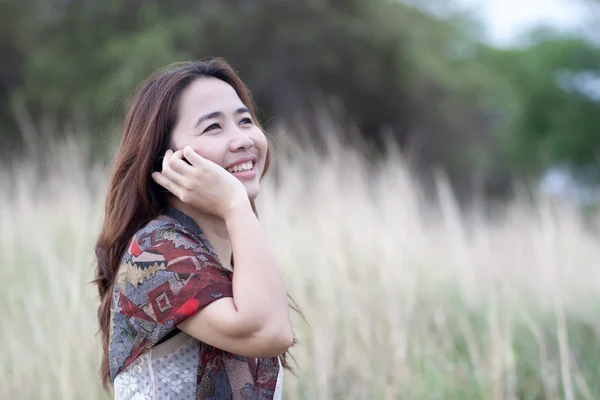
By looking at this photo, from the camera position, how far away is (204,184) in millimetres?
1608

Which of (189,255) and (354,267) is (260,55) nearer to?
(354,267)

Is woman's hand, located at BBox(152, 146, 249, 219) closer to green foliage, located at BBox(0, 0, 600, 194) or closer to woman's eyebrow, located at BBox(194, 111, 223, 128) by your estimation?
woman's eyebrow, located at BBox(194, 111, 223, 128)

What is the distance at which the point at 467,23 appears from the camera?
23031 mm

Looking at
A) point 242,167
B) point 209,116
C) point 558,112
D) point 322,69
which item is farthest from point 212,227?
point 558,112

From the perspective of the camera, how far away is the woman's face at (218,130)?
1.70 m

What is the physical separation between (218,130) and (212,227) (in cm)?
24

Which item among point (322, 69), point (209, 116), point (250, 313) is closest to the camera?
point (250, 313)

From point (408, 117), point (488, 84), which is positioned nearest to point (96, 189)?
point (408, 117)

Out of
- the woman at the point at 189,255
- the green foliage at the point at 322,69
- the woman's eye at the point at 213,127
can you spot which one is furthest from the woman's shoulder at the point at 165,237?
the green foliage at the point at 322,69

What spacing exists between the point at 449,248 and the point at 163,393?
376 cm

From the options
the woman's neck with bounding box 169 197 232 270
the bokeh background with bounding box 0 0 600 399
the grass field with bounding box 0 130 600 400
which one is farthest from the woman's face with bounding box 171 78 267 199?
the grass field with bounding box 0 130 600 400

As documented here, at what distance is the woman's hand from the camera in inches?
63.2

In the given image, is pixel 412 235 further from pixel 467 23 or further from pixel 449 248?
pixel 467 23

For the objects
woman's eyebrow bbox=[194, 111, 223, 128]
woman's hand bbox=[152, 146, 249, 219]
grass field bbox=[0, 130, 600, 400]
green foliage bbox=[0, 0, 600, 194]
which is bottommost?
grass field bbox=[0, 130, 600, 400]
